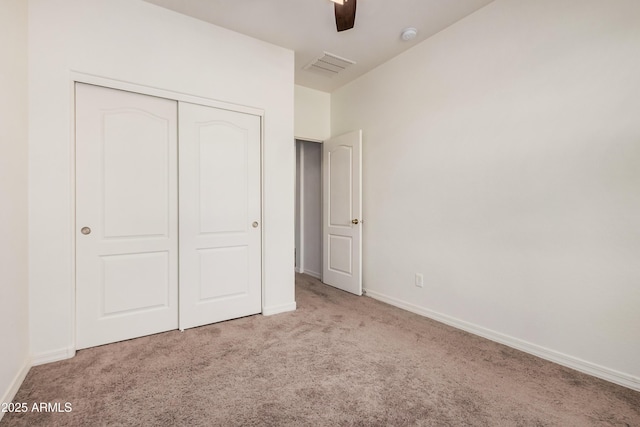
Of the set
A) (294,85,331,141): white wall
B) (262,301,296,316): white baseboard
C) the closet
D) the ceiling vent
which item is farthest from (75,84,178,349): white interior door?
(294,85,331,141): white wall

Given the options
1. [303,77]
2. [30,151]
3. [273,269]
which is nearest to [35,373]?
[30,151]

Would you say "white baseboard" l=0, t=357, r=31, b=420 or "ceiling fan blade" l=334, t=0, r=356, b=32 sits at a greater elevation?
"ceiling fan blade" l=334, t=0, r=356, b=32

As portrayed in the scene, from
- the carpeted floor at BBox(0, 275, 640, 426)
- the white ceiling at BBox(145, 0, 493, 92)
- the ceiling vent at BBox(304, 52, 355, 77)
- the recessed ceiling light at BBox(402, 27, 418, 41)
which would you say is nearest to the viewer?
the carpeted floor at BBox(0, 275, 640, 426)

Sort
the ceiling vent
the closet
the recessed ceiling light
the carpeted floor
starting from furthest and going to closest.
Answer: the ceiling vent → the recessed ceiling light → the closet → the carpeted floor

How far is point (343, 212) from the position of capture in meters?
3.89

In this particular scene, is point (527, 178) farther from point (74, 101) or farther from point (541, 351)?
point (74, 101)

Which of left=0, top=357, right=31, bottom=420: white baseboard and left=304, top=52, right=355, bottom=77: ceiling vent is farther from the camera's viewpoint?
left=304, top=52, right=355, bottom=77: ceiling vent

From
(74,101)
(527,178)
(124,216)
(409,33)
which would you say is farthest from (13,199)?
(527,178)

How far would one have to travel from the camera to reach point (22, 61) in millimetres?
1953

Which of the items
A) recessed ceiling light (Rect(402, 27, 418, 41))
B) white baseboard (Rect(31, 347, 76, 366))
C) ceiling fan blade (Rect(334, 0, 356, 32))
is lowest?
white baseboard (Rect(31, 347, 76, 366))

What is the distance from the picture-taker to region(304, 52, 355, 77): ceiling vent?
3.32 m

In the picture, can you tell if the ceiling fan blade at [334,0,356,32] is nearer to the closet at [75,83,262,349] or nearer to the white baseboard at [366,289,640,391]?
the closet at [75,83,262,349]

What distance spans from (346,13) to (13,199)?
2.29 meters

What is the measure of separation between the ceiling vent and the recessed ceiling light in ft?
2.28
